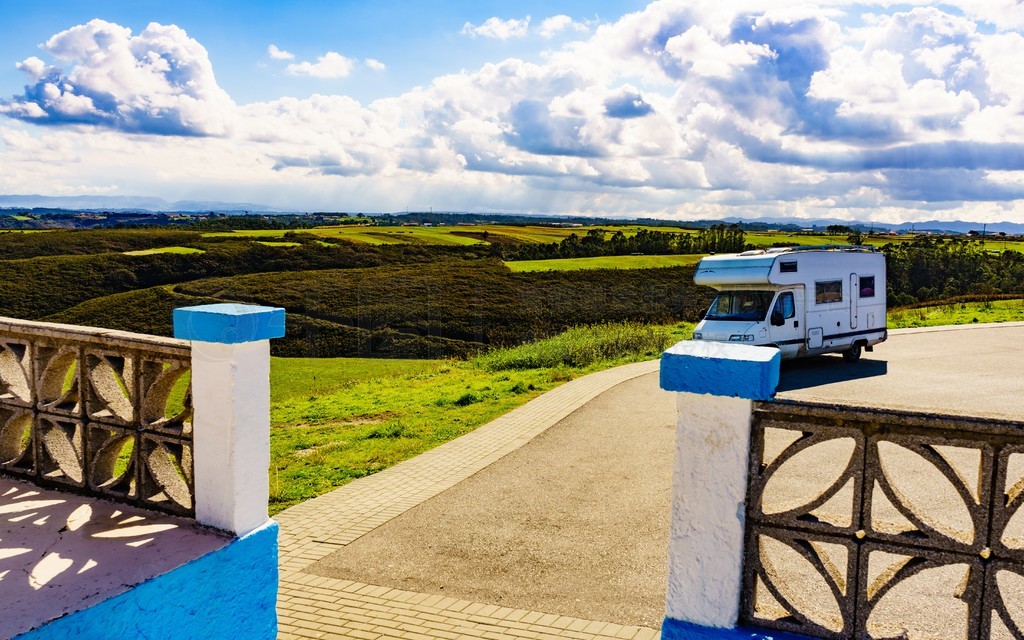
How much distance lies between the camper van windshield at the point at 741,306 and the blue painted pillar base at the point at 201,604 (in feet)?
43.4

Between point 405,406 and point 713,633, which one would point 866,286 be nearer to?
point 405,406

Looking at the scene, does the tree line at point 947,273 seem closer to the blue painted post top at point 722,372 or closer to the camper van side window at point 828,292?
the camper van side window at point 828,292

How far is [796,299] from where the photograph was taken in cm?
1584

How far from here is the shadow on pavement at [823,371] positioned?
14953 millimetres

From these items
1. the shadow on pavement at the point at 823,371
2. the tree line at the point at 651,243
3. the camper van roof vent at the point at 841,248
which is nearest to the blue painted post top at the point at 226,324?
the shadow on pavement at the point at 823,371

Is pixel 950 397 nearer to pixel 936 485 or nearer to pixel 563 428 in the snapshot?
pixel 936 485

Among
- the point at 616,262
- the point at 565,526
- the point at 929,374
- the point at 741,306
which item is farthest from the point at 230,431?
the point at 616,262

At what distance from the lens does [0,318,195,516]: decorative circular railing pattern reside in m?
4.07

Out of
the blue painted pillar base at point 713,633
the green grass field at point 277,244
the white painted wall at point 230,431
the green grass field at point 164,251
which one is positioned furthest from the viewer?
the green grass field at point 277,244

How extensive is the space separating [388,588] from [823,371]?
43.6 feet

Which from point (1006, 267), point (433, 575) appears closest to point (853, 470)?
point (433, 575)

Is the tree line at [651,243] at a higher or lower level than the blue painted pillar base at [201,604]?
higher

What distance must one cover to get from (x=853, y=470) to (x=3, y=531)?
4271 millimetres

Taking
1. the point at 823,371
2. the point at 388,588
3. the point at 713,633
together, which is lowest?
the point at 388,588
